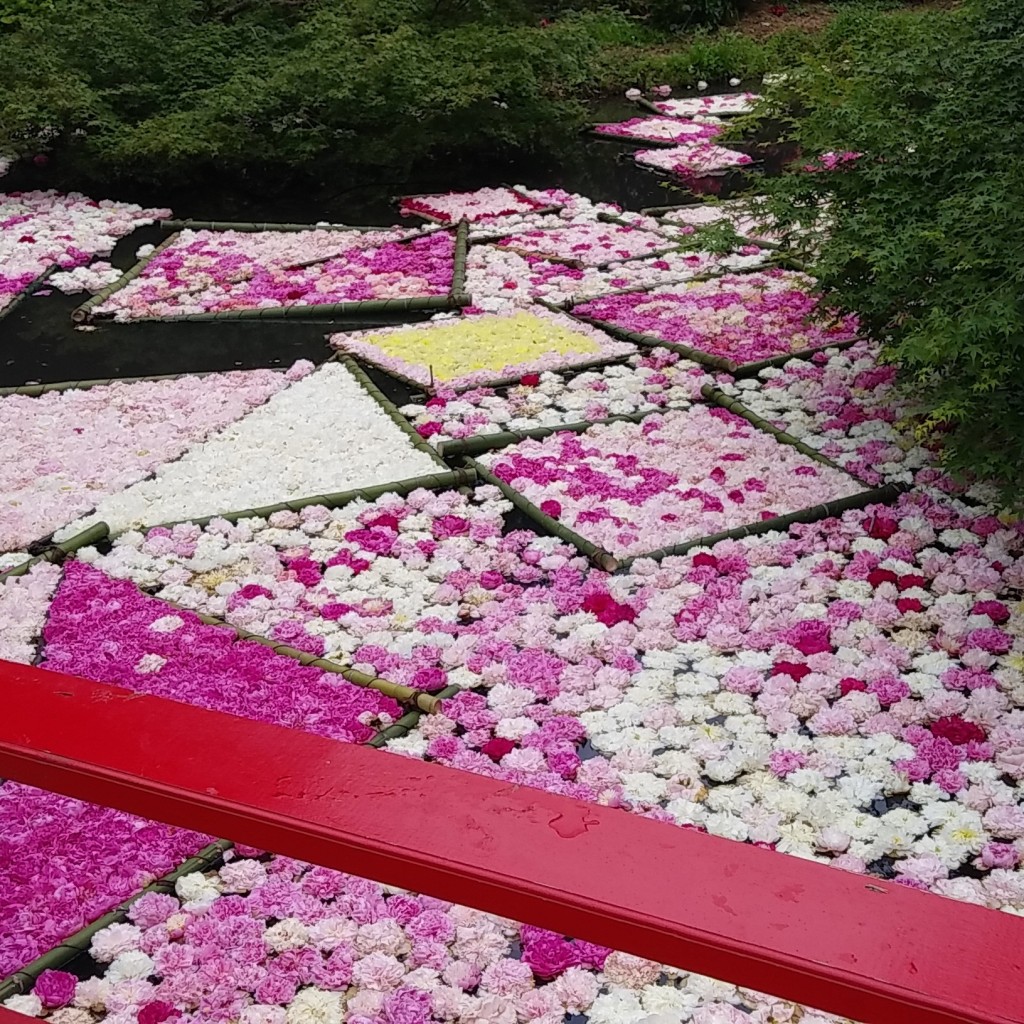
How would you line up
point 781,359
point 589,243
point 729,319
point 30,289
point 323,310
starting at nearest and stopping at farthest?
1. point 781,359
2. point 729,319
3. point 323,310
4. point 30,289
5. point 589,243

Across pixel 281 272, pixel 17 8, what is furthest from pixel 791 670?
pixel 17 8

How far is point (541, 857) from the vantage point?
3.51ft

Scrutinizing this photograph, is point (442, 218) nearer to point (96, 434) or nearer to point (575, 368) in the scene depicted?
point (575, 368)

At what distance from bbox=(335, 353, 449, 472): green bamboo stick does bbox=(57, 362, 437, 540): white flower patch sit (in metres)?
0.03

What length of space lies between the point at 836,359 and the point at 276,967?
417 cm

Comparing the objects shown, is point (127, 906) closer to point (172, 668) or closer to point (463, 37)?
point (172, 668)

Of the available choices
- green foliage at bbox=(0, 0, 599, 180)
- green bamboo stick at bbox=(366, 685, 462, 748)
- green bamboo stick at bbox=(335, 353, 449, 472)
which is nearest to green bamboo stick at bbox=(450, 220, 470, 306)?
green bamboo stick at bbox=(335, 353, 449, 472)

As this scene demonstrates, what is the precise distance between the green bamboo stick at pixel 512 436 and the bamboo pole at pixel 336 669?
1.48 metres

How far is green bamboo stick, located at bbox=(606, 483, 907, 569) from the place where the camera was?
4.21 m

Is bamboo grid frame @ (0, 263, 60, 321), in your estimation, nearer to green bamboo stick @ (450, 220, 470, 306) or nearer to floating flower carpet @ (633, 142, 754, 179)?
green bamboo stick @ (450, 220, 470, 306)

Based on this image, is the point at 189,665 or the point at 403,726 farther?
the point at 189,665

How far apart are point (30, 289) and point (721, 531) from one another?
5.27 m

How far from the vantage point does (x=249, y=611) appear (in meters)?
3.99

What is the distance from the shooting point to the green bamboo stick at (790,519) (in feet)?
13.8
